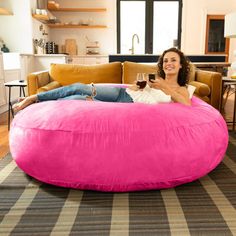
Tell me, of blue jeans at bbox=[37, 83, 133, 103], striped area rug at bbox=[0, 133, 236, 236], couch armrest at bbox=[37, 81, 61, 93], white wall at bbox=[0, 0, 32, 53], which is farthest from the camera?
white wall at bbox=[0, 0, 32, 53]

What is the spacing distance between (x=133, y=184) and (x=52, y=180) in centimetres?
47

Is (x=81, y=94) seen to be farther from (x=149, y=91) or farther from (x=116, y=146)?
(x=116, y=146)

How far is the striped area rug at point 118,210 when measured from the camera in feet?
4.39

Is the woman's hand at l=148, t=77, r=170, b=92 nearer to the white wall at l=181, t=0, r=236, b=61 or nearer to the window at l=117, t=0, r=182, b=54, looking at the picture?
the window at l=117, t=0, r=182, b=54

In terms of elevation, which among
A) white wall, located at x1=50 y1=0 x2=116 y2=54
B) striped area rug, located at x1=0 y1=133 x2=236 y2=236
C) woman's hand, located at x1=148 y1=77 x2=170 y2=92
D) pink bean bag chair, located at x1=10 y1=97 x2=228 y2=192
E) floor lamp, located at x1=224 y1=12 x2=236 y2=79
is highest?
white wall, located at x1=50 y1=0 x2=116 y2=54

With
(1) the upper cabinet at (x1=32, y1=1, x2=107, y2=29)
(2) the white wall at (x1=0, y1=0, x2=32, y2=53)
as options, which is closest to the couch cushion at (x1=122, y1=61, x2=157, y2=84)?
(2) the white wall at (x1=0, y1=0, x2=32, y2=53)

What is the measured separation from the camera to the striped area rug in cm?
134

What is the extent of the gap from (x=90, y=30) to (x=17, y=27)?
7.40ft

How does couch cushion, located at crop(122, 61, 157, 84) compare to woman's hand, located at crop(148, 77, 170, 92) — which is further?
couch cushion, located at crop(122, 61, 157, 84)

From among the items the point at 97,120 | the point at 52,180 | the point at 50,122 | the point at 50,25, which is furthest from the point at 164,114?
the point at 50,25

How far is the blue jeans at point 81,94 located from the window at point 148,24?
5.22 meters

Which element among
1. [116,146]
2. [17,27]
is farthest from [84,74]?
[17,27]

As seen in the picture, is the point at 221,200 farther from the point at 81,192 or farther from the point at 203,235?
the point at 81,192

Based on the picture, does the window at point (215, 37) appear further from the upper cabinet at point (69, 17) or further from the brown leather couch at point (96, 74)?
the brown leather couch at point (96, 74)
